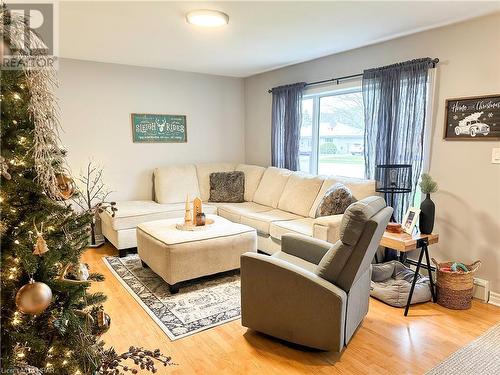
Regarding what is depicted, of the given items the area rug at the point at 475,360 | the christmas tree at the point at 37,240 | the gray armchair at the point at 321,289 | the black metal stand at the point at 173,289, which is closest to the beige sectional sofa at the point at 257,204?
the gray armchair at the point at 321,289

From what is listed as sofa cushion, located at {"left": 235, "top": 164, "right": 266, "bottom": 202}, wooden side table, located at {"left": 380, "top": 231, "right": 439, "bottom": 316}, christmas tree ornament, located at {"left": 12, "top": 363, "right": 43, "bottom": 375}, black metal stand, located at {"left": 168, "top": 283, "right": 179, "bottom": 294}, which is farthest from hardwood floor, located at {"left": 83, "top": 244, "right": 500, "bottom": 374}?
sofa cushion, located at {"left": 235, "top": 164, "right": 266, "bottom": 202}

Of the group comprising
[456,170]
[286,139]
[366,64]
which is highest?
[366,64]

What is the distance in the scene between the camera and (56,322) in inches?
46.0

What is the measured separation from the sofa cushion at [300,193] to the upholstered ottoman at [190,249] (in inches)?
34.2

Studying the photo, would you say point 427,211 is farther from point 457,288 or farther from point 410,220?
point 457,288

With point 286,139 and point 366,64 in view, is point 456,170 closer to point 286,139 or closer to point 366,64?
point 366,64

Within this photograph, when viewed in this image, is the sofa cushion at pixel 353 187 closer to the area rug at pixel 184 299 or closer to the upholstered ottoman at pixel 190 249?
the upholstered ottoman at pixel 190 249

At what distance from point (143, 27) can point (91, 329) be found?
2.64 metres

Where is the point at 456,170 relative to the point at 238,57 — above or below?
below

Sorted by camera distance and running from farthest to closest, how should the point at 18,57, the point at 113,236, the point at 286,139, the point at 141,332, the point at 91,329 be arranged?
the point at 286,139 → the point at 113,236 → the point at 141,332 → the point at 91,329 → the point at 18,57

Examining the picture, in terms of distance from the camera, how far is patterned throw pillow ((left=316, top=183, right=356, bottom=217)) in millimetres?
3373

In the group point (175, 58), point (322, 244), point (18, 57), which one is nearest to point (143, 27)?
point (175, 58)

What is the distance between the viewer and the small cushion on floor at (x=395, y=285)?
2798 mm

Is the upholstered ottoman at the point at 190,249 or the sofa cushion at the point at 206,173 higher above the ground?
the sofa cushion at the point at 206,173
